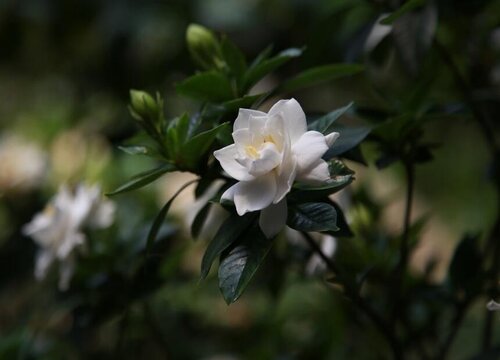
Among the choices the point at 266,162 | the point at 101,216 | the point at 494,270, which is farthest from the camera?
the point at 101,216

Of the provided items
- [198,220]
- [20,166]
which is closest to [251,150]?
[198,220]

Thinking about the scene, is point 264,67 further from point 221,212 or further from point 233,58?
point 221,212

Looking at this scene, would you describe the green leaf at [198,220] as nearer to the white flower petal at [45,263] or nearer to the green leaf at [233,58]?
the green leaf at [233,58]

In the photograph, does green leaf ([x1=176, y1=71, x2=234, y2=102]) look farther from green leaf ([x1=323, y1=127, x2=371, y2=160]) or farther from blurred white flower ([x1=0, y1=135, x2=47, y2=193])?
blurred white flower ([x1=0, y1=135, x2=47, y2=193])

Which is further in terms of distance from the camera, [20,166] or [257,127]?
[20,166]

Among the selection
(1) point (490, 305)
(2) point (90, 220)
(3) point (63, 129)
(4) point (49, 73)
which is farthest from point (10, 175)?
(1) point (490, 305)

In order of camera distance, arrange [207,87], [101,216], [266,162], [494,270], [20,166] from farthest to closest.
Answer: [20,166], [101,216], [494,270], [207,87], [266,162]

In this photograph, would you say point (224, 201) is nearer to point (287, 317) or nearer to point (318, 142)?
point (318, 142)

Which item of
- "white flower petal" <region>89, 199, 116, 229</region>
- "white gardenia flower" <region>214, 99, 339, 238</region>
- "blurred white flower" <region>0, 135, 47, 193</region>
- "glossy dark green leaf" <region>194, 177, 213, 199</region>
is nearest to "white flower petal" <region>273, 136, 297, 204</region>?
"white gardenia flower" <region>214, 99, 339, 238</region>
